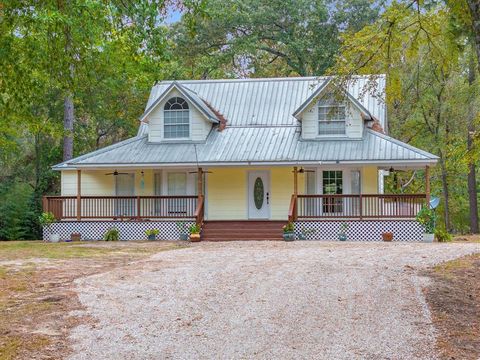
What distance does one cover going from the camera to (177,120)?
2522 cm

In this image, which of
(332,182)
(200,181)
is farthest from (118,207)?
(332,182)

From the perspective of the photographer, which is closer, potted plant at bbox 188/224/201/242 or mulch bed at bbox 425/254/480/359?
mulch bed at bbox 425/254/480/359

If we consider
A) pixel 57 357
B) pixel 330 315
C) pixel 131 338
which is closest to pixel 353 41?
pixel 330 315

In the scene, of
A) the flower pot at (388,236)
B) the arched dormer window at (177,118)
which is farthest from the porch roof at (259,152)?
the flower pot at (388,236)

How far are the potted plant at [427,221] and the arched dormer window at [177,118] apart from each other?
31.0 feet

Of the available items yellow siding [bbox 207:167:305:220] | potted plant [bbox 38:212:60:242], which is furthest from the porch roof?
potted plant [bbox 38:212:60:242]

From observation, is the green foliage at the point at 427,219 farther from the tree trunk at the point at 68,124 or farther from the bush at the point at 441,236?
the tree trunk at the point at 68,124

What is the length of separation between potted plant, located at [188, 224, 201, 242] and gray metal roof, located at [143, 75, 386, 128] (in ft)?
17.9

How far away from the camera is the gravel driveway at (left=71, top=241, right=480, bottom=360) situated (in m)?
7.31

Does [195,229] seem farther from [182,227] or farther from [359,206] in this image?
[359,206]

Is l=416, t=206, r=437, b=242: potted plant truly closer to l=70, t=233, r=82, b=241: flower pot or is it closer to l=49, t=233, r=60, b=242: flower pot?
l=70, t=233, r=82, b=241: flower pot

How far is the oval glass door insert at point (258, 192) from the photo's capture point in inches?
963

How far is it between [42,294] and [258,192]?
14.8m

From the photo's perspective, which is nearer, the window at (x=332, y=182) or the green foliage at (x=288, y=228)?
the green foliage at (x=288, y=228)
